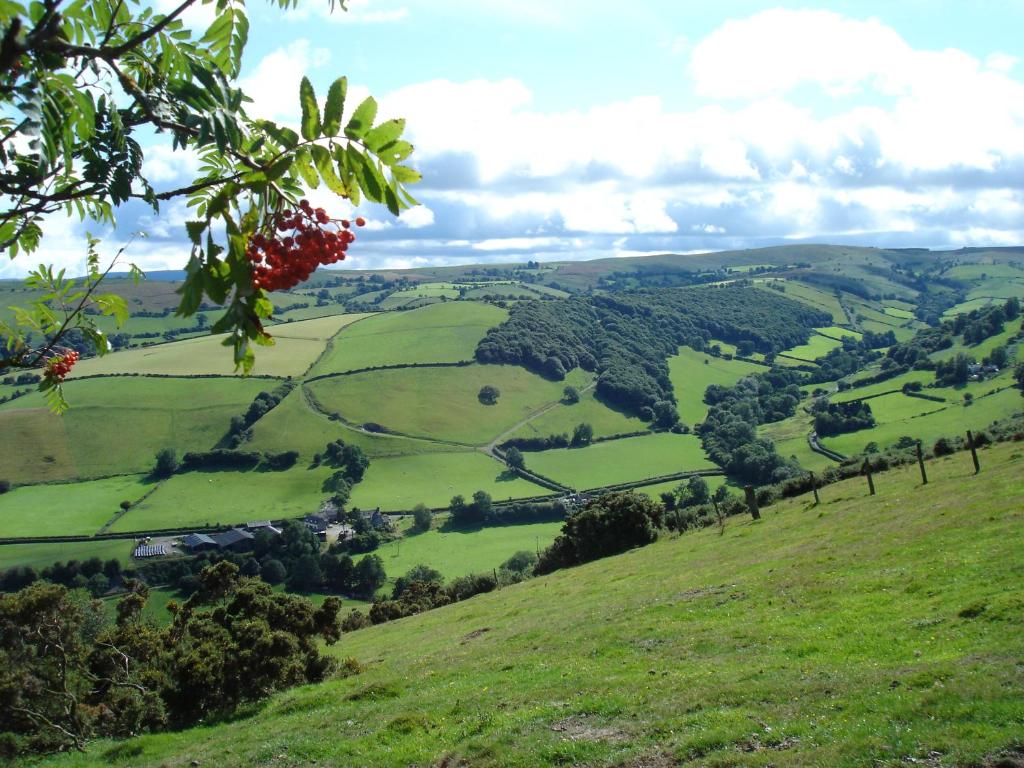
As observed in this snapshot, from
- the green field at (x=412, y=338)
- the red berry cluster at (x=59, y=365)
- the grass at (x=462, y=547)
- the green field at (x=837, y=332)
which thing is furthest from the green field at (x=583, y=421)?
the red berry cluster at (x=59, y=365)

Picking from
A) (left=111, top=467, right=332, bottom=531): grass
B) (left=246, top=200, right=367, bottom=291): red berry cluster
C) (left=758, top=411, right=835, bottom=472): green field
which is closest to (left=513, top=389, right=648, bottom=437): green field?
(left=758, top=411, right=835, bottom=472): green field

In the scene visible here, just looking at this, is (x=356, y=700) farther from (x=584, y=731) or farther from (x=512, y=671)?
(x=584, y=731)

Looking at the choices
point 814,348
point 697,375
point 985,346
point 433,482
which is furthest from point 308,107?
point 814,348

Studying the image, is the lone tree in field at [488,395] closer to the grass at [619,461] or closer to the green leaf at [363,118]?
the grass at [619,461]

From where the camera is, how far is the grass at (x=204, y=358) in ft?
373

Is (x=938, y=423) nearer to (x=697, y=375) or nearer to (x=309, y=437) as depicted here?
(x=697, y=375)

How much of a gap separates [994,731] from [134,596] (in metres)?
26.2

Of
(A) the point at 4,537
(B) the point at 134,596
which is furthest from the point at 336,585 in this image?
(B) the point at 134,596

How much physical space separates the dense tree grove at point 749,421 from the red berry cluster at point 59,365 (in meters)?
88.0

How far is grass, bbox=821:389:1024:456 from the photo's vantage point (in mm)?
86375

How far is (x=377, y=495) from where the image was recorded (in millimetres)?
92188

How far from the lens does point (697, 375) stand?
15150 cm

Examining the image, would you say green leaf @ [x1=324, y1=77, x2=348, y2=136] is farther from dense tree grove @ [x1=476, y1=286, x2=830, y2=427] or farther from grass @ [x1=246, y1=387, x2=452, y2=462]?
dense tree grove @ [x1=476, y1=286, x2=830, y2=427]

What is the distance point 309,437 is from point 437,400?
72.6 ft
